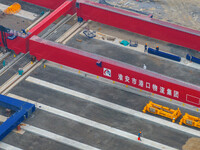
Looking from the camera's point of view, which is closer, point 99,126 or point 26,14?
point 99,126

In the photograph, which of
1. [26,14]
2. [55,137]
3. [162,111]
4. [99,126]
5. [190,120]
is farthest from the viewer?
[26,14]

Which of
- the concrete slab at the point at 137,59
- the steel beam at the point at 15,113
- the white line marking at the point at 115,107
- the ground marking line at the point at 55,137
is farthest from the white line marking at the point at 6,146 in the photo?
the concrete slab at the point at 137,59

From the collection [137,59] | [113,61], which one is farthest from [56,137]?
[137,59]

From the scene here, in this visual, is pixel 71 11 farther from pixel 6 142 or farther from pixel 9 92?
pixel 6 142

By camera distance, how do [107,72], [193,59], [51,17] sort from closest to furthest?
[107,72], [193,59], [51,17]

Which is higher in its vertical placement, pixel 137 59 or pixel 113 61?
pixel 113 61

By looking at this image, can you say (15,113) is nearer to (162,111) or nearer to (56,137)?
(56,137)

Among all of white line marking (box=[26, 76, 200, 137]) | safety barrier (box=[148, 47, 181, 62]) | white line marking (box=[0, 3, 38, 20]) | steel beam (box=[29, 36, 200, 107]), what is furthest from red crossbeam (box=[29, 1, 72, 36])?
safety barrier (box=[148, 47, 181, 62])

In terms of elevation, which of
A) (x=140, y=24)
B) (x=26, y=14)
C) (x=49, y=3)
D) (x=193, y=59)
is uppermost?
(x=49, y=3)
